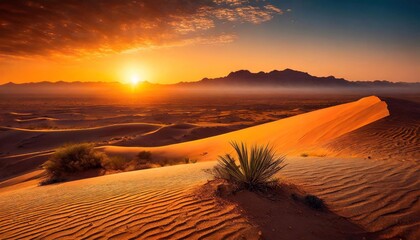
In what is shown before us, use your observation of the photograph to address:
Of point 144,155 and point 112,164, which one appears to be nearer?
point 112,164

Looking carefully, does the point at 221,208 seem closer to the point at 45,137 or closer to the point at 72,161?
the point at 72,161

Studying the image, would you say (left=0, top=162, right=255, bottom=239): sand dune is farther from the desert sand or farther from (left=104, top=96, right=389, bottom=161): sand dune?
(left=104, top=96, right=389, bottom=161): sand dune

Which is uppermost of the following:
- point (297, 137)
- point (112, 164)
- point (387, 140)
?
point (387, 140)

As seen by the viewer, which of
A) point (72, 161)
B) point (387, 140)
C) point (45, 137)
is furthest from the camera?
point (45, 137)

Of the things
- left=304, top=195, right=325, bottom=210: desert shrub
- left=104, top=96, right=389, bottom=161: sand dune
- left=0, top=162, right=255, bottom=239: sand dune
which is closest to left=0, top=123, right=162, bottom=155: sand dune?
left=104, top=96, right=389, bottom=161: sand dune

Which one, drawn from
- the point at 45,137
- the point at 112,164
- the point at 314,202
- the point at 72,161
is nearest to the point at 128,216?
the point at 314,202

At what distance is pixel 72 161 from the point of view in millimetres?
10852

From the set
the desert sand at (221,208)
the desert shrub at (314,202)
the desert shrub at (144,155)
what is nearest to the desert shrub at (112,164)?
the desert shrub at (144,155)

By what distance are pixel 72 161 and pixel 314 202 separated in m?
9.53

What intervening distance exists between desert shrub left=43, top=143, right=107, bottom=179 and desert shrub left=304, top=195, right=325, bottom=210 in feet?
30.6

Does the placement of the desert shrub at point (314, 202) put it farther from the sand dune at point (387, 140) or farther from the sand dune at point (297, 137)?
the sand dune at point (297, 137)

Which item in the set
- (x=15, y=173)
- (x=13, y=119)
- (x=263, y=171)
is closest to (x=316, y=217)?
(x=263, y=171)

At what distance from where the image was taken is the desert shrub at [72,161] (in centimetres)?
1075

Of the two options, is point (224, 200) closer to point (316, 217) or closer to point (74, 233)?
point (316, 217)
